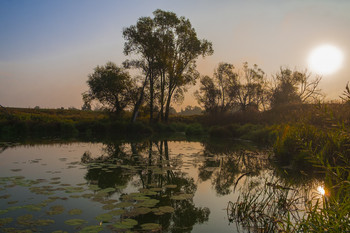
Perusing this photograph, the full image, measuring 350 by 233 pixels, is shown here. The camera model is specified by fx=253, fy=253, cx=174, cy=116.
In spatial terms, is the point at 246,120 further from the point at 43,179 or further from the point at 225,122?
the point at 43,179

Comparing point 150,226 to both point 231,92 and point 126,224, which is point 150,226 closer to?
point 126,224

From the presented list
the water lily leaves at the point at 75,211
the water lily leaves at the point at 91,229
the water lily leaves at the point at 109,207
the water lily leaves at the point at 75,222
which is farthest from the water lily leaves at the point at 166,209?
the water lily leaves at the point at 75,211

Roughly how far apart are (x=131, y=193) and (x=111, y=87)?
1023 inches

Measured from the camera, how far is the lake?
169 inches

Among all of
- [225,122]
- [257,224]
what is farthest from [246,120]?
[257,224]

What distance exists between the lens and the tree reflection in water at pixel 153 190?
15.1 ft

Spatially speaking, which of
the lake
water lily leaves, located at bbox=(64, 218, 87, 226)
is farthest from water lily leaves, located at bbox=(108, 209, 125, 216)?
water lily leaves, located at bbox=(64, 218, 87, 226)

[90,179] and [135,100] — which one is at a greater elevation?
[135,100]

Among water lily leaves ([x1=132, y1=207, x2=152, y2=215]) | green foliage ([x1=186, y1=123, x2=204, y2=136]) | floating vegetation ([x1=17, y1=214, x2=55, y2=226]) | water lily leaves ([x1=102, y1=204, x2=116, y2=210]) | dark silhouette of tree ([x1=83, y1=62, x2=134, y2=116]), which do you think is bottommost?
floating vegetation ([x1=17, y1=214, x2=55, y2=226])

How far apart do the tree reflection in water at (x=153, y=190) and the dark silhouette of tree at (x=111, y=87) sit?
21593 millimetres

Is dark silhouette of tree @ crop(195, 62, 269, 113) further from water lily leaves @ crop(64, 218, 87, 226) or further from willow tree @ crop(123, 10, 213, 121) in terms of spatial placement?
water lily leaves @ crop(64, 218, 87, 226)

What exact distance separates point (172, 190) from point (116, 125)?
2183cm

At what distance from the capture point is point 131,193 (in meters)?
5.89

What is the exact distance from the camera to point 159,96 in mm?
33625
